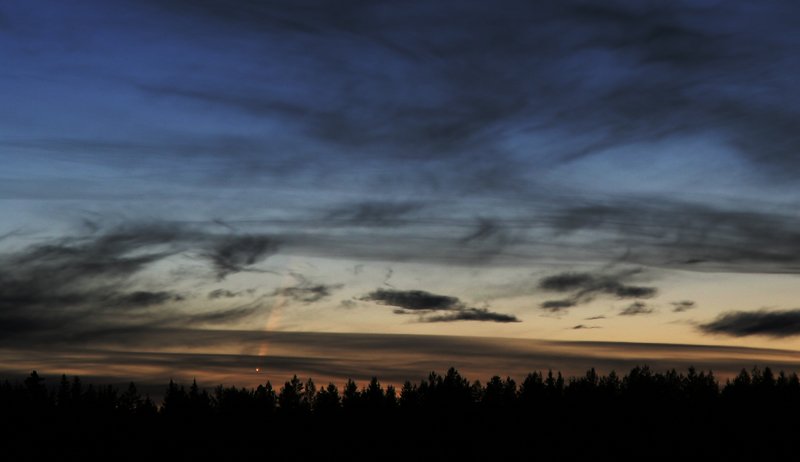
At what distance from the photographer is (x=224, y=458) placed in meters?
189

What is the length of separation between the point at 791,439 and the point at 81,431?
466 ft

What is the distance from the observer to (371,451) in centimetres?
19200

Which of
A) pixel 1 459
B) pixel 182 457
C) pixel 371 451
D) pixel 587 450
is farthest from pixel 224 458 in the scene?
pixel 587 450

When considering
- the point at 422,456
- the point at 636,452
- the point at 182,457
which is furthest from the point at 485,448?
the point at 182,457

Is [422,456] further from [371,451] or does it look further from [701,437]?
[701,437]

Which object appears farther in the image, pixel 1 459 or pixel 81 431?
pixel 81 431

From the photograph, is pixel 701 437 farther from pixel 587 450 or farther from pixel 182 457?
pixel 182 457

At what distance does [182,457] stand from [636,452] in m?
90.5

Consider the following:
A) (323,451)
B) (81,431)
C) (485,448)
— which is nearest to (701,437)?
(485,448)

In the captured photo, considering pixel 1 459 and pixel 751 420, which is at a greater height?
pixel 751 420

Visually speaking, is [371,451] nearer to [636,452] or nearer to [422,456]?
[422,456]

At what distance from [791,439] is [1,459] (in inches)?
6026

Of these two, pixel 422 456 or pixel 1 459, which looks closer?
pixel 1 459

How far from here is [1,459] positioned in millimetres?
178500
